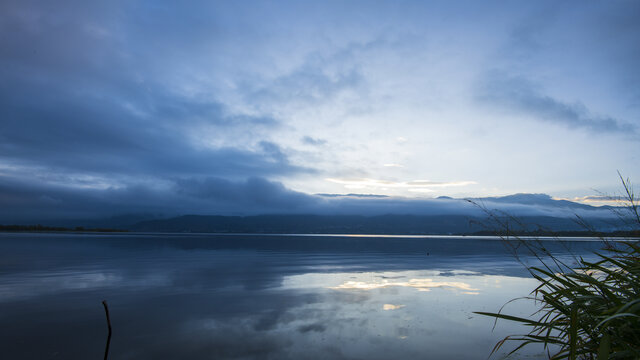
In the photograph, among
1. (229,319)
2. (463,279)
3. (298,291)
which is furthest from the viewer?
(463,279)

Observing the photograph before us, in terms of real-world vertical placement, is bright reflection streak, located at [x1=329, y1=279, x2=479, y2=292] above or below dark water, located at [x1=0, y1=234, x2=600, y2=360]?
below

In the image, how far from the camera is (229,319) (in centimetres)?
1256

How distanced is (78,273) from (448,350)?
23.5 m

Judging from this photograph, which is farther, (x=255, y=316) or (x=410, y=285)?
(x=410, y=285)

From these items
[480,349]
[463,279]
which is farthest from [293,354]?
[463,279]

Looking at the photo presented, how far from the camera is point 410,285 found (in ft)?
64.0

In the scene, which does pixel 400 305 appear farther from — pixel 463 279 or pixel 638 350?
pixel 638 350

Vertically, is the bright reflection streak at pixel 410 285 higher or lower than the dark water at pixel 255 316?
lower

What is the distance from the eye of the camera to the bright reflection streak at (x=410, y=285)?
61.5ft

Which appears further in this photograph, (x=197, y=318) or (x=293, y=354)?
(x=197, y=318)

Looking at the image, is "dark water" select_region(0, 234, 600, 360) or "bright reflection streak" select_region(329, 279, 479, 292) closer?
"dark water" select_region(0, 234, 600, 360)

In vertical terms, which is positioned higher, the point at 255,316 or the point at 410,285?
the point at 255,316

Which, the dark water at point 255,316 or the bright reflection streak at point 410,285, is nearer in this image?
the dark water at point 255,316

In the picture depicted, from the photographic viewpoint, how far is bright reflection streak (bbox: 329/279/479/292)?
18.8m
